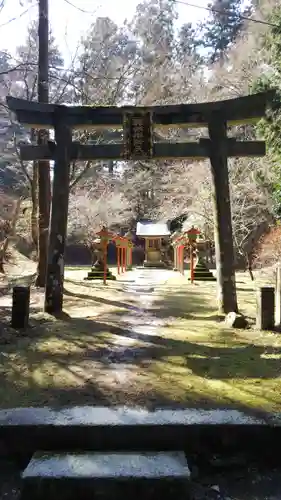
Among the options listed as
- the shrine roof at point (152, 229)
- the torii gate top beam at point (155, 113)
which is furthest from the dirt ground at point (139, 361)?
the shrine roof at point (152, 229)

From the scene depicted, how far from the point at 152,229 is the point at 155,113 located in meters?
19.2

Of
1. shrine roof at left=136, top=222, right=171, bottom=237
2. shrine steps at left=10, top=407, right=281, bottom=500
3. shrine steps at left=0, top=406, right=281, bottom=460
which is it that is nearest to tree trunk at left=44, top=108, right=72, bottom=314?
shrine steps at left=10, top=407, right=281, bottom=500

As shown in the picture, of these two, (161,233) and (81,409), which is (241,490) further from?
(161,233)

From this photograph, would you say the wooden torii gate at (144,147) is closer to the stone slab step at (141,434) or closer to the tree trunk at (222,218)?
the tree trunk at (222,218)

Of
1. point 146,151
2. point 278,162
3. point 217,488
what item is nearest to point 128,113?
point 146,151

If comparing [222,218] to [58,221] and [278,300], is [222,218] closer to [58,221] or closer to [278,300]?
[278,300]

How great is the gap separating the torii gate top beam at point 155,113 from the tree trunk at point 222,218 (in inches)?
8.4

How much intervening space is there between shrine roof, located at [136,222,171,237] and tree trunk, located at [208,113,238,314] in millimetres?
18685

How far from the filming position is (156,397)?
10.6ft

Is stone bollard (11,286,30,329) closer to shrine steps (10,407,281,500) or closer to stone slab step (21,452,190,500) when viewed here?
shrine steps (10,407,281,500)

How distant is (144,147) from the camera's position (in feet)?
23.7

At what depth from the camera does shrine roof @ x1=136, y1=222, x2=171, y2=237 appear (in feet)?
84.9

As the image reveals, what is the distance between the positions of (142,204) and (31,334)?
2651cm

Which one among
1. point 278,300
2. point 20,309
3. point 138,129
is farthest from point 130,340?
point 138,129
